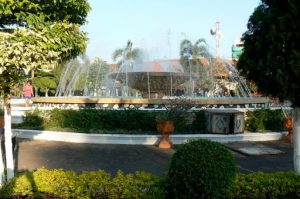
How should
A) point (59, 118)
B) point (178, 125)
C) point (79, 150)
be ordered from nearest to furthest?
point (79, 150), point (178, 125), point (59, 118)

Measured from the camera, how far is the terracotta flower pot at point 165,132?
11648mm

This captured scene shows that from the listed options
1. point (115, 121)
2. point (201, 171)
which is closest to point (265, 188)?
point (201, 171)

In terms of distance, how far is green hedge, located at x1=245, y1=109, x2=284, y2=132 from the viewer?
14.1m

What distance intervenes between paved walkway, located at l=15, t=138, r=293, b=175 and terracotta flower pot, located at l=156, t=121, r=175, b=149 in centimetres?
26

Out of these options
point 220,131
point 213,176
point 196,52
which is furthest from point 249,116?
point 196,52

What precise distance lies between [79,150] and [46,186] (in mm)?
5180

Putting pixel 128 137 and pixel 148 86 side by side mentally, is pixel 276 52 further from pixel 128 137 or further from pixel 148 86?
pixel 148 86

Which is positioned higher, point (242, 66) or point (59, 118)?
point (242, 66)

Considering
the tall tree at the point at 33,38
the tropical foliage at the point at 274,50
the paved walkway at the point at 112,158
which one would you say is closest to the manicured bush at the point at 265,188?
the tropical foliage at the point at 274,50

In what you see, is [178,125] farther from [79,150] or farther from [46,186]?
[46,186]

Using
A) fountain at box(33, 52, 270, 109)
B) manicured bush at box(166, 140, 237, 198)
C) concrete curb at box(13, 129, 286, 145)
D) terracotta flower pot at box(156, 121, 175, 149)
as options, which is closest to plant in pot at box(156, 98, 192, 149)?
terracotta flower pot at box(156, 121, 175, 149)

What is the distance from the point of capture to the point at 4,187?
6.02m

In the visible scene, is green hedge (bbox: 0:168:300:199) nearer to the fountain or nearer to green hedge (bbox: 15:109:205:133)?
green hedge (bbox: 15:109:205:133)

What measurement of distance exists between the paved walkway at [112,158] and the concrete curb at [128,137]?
32 cm
